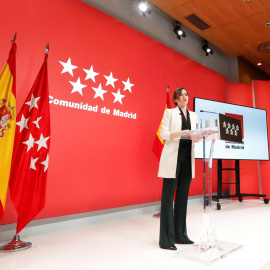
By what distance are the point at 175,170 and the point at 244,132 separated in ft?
10.6

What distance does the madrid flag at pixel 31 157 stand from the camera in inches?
86.3

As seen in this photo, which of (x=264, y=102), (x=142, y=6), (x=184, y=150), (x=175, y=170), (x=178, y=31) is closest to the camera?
(x=175, y=170)

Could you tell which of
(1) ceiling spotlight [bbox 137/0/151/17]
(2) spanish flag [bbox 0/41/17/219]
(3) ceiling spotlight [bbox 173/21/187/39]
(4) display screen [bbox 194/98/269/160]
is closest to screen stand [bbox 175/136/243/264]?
(2) spanish flag [bbox 0/41/17/219]

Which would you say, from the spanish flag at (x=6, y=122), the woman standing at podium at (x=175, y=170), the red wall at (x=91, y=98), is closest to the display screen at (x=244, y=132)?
the red wall at (x=91, y=98)

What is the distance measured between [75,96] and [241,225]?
104 inches

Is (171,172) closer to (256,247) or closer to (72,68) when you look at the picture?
(256,247)

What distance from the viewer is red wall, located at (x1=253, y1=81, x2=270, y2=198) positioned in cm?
521

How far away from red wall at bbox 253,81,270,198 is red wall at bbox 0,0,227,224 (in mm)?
2447

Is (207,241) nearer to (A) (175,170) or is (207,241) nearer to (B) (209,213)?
(B) (209,213)

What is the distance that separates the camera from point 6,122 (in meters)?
2.15

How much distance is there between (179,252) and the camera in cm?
201

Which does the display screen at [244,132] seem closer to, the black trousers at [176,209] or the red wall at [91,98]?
the red wall at [91,98]

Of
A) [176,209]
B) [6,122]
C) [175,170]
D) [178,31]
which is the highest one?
[178,31]

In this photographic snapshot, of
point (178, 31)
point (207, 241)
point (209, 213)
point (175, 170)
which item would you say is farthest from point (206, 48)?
point (207, 241)
